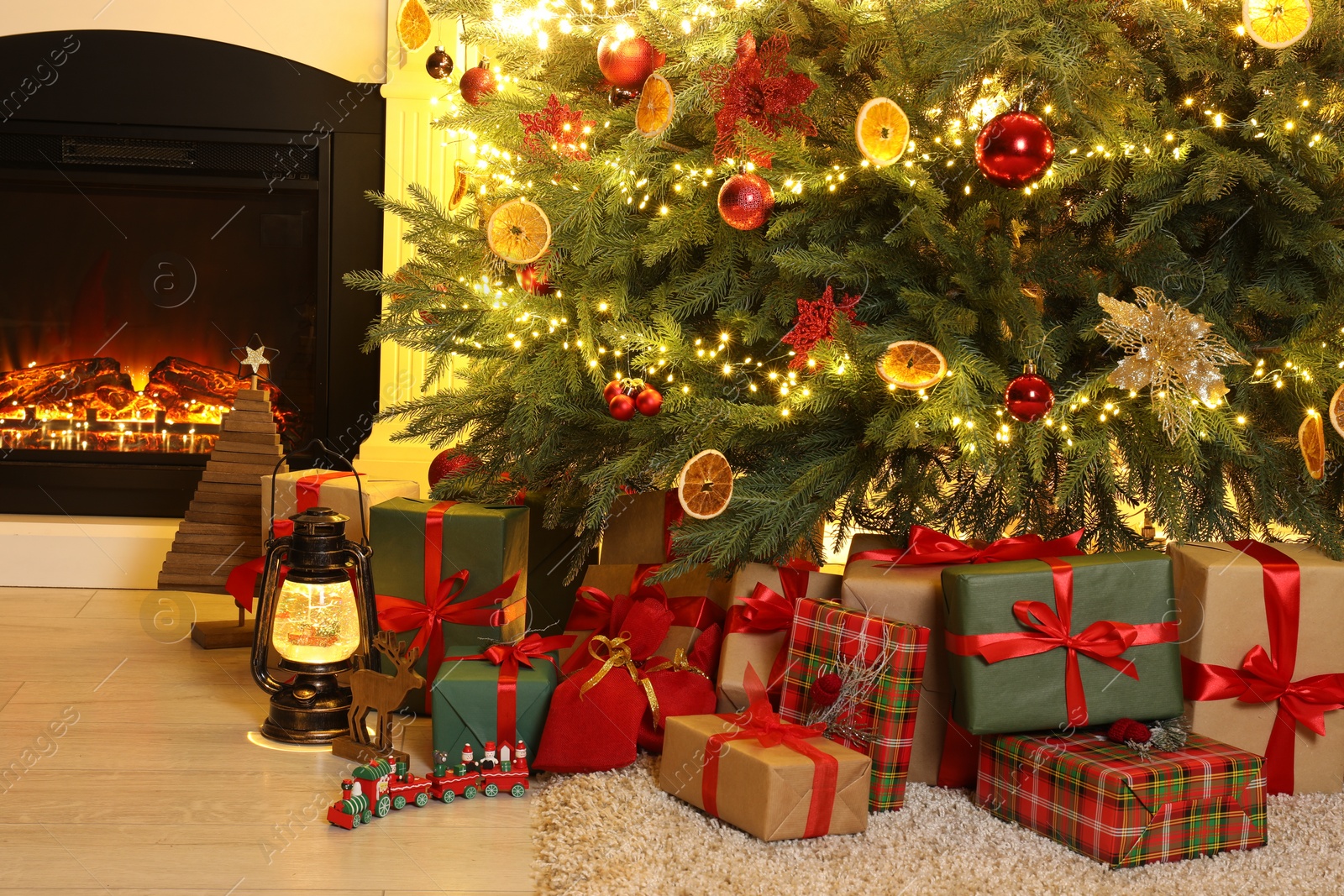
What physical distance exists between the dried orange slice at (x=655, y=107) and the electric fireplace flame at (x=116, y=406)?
1.83m

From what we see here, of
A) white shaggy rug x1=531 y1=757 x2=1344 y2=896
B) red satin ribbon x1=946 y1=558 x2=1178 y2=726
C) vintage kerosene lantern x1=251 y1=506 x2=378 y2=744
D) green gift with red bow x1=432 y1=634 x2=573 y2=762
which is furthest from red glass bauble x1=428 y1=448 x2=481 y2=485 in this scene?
red satin ribbon x1=946 y1=558 x2=1178 y2=726

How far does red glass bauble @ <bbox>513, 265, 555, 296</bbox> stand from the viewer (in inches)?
79.2

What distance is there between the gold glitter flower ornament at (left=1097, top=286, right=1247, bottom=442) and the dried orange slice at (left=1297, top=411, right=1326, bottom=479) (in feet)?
0.48

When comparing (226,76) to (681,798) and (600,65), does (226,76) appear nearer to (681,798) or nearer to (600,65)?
(600,65)

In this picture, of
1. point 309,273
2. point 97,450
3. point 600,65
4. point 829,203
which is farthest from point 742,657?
point 97,450

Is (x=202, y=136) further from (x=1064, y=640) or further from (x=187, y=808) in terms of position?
(x=1064, y=640)

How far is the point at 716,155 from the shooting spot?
187cm

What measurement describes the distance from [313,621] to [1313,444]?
1.54 m

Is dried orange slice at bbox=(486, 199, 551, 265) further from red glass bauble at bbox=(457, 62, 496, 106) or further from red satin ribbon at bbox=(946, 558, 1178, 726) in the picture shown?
red satin ribbon at bbox=(946, 558, 1178, 726)

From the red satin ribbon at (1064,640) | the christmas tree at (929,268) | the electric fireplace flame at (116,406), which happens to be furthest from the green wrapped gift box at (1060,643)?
the electric fireplace flame at (116,406)

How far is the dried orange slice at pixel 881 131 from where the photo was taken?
1599 millimetres

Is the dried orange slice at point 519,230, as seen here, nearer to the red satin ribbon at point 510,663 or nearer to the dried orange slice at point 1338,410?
the red satin ribbon at point 510,663

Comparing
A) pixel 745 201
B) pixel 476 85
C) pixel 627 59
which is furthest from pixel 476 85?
pixel 745 201

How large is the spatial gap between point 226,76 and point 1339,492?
9.28ft
